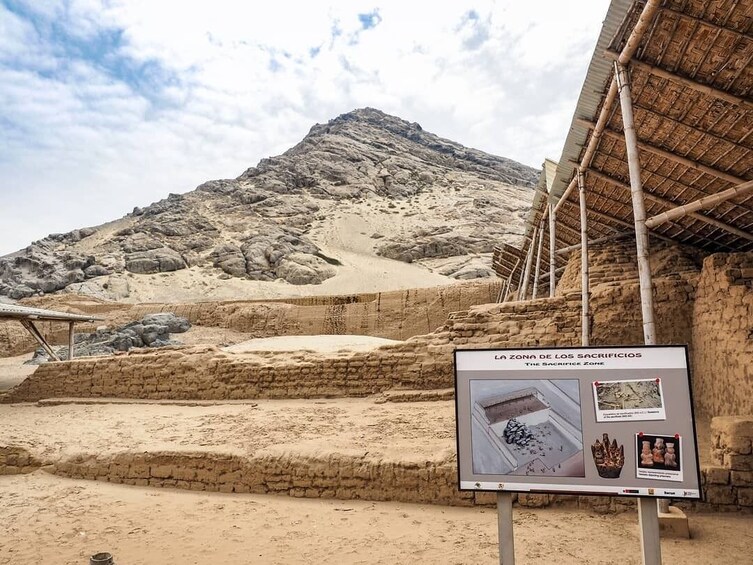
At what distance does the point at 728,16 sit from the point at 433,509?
6.24m

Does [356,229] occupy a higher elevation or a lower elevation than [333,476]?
higher

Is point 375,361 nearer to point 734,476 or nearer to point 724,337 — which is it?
point 724,337

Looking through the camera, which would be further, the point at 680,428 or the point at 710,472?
the point at 710,472

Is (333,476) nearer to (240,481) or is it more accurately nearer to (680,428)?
(240,481)

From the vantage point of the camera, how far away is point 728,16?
4840mm

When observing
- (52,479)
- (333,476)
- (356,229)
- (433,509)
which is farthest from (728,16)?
(356,229)

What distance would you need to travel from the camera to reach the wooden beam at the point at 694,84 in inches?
222

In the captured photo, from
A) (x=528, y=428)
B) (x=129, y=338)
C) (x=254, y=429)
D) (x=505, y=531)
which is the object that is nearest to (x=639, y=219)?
(x=528, y=428)

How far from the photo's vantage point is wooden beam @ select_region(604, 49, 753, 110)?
5.64 meters

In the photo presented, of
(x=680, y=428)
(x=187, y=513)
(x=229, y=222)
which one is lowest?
(x=187, y=513)

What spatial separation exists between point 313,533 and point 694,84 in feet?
22.5

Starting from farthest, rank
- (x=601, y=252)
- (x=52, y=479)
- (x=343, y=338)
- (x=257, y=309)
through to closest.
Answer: (x=257, y=309) < (x=343, y=338) < (x=601, y=252) < (x=52, y=479)

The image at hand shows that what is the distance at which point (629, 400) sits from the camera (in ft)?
9.34

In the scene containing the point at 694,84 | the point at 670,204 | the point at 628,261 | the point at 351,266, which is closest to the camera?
the point at 694,84
